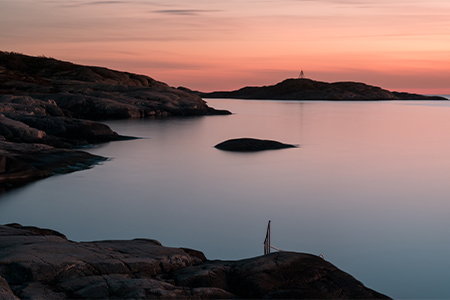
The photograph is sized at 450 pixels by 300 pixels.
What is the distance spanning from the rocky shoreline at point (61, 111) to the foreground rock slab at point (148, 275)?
11.0 m

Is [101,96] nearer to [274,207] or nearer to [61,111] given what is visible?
[61,111]

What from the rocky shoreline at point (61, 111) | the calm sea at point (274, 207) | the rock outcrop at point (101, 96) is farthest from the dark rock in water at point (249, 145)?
the rock outcrop at point (101, 96)

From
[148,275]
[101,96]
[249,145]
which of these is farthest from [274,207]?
[101,96]

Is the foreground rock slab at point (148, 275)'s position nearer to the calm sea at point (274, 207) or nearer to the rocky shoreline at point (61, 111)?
the calm sea at point (274, 207)

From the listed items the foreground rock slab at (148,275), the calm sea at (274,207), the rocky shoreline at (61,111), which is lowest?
the calm sea at (274,207)

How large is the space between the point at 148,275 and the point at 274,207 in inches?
350

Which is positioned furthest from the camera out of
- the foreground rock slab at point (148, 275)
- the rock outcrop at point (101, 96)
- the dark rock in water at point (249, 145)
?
the rock outcrop at point (101, 96)

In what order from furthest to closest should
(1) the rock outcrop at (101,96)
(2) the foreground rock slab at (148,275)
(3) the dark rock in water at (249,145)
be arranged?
(1) the rock outcrop at (101,96) < (3) the dark rock in water at (249,145) < (2) the foreground rock slab at (148,275)

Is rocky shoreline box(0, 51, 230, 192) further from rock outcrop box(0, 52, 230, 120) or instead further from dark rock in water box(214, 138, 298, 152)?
dark rock in water box(214, 138, 298, 152)

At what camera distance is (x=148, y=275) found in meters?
7.04

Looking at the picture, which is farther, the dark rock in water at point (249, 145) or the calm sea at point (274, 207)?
the dark rock in water at point (249, 145)

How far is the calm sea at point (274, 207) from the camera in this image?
35.3 ft

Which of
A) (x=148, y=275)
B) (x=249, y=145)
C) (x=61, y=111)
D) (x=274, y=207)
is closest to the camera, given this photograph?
(x=148, y=275)

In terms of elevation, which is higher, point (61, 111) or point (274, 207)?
point (61, 111)
